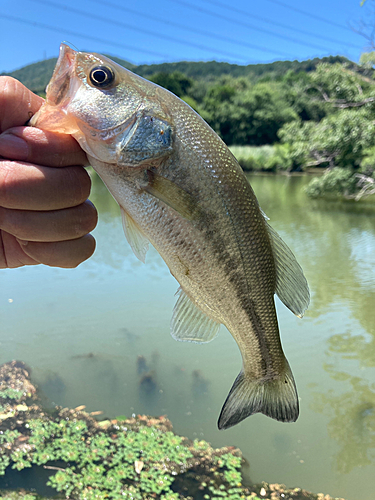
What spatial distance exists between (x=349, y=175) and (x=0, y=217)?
22.3m

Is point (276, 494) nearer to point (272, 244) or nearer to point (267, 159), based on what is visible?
point (272, 244)

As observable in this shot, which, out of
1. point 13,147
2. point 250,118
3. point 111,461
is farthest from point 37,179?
point 250,118

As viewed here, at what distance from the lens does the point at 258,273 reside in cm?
152

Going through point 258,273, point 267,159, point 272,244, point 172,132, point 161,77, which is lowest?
point 258,273

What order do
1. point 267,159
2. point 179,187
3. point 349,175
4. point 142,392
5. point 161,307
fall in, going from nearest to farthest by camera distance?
1. point 179,187
2. point 142,392
3. point 161,307
4. point 349,175
5. point 267,159

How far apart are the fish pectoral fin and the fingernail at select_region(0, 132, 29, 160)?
0.44 meters

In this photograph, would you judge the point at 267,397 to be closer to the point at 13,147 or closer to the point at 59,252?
the point at 59,252

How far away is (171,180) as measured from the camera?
1.37 metres

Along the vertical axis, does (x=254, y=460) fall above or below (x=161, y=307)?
below

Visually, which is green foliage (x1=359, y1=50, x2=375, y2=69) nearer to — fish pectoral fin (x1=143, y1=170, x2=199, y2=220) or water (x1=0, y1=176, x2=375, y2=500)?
water (x1=0, y1=176, x2=375, y2=500)

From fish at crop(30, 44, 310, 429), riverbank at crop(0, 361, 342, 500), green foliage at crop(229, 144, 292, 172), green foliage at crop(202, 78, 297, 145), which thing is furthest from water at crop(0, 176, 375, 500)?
green foliage at crop(202, 78, 297, 145)

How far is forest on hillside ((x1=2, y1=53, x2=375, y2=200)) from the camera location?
18609 mm

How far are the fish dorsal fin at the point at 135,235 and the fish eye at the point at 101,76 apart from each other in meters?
0.44

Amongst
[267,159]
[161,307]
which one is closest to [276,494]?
[161,307]
